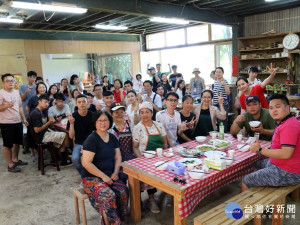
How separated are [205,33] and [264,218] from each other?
25.5ft

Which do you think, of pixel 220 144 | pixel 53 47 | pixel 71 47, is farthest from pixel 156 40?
pixel 220 144

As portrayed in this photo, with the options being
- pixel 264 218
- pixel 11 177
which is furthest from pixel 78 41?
pixel 264 218

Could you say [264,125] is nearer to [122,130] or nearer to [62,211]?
[122,130]

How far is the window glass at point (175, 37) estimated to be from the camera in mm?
10219

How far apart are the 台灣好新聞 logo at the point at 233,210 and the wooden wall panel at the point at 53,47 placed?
30.1 ft

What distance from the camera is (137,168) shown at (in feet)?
8.59

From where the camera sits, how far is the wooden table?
222 centimetres

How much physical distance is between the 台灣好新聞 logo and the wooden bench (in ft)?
0.10

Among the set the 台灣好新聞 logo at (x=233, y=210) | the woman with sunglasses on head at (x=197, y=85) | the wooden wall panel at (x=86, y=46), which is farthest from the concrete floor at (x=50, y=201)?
the wooden wall panel at (x=86, y=46)

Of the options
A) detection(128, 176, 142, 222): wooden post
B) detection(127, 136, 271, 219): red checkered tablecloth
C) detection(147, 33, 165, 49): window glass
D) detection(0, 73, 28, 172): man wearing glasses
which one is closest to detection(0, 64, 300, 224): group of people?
detection(0, 73, 28, 172): man wearing glasses

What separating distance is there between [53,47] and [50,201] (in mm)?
7512

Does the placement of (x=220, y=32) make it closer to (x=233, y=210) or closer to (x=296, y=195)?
(x=296, y=195)

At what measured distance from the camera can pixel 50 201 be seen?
3670 mm

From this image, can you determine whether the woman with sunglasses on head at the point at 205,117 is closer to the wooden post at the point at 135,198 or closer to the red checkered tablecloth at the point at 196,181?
the red checkered tablecloth at the point at 196,181
